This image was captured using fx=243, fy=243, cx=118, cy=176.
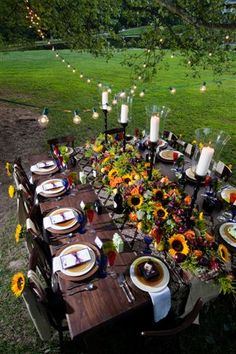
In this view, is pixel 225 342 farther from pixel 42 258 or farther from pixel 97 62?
pixel 97 62

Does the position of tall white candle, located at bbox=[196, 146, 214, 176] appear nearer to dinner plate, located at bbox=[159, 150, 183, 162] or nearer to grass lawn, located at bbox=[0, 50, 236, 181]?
dinner plate, located at bbox=[159, 150, 183, 162]

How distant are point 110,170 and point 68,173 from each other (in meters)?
0.97

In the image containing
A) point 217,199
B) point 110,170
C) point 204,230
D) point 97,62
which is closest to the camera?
point 204,230

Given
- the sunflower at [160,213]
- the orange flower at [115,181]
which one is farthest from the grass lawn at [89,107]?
the orange flower at [115,181]

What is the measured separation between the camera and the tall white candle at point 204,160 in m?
2.35

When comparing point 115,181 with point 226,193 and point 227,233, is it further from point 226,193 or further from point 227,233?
point 226,193

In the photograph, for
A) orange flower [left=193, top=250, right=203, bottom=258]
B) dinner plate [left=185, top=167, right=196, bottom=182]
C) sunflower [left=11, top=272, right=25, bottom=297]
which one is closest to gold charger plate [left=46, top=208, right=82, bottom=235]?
sunflower [left=11, top=272, right=25, bottom=297]

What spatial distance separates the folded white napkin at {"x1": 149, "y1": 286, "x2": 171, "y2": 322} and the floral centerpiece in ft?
1.22

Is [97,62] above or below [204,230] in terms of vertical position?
above

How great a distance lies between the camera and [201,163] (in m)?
2.43

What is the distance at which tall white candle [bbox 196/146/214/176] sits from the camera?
7.72ft

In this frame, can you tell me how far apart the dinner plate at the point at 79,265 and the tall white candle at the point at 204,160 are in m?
1.56

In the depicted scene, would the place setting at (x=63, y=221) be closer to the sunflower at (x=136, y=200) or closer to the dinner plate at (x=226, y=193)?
the sunflower at (x=136, y=200)

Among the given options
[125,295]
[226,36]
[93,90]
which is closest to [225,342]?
[125,295]
